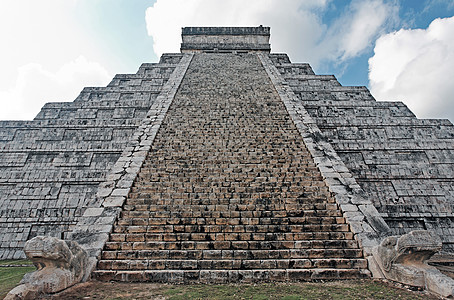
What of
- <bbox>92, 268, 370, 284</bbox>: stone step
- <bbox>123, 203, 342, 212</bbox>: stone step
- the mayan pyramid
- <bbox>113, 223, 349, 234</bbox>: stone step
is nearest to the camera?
<bbox>92, 268, 370, 284</bbox>: stone step

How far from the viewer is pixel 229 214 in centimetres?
493

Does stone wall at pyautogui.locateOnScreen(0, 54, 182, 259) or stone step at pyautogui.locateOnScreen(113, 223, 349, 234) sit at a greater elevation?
stone wall at pyautogui.locateOnScreen(0, 54, 182, 259)

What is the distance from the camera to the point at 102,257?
4.11 metres

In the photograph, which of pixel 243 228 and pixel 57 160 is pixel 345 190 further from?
pixel 57 160

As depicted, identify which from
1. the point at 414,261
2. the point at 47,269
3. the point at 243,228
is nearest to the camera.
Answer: the point at 47,269

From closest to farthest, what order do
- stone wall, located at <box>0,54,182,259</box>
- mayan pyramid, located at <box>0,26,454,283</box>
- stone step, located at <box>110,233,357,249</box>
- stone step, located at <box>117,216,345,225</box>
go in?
1. mayan pyramid, located at <box>0,26,454,283</box>
2. stone step, located at <box>110,233,357,249</box>
3. stone step, located at <box>117,216,345,225</box>
4. stone wall, located at <box>0,54,182,259</box>

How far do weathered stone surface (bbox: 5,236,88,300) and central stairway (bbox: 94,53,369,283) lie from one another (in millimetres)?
534

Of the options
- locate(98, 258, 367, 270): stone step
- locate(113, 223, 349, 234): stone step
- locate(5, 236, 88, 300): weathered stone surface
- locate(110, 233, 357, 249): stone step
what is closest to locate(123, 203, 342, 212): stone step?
locate(113, 223, 349, 234): stone step

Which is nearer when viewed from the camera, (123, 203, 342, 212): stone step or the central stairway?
the central stairway

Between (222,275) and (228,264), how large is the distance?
0.70ft

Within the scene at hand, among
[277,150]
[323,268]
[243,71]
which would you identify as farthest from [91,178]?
[243,71]

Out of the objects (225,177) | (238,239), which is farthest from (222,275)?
(225,177)

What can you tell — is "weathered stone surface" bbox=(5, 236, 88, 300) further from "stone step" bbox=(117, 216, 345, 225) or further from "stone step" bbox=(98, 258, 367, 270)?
"stone step" bbox=(117, 216, 345, 225)

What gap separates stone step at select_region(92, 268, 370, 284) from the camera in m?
3.73
